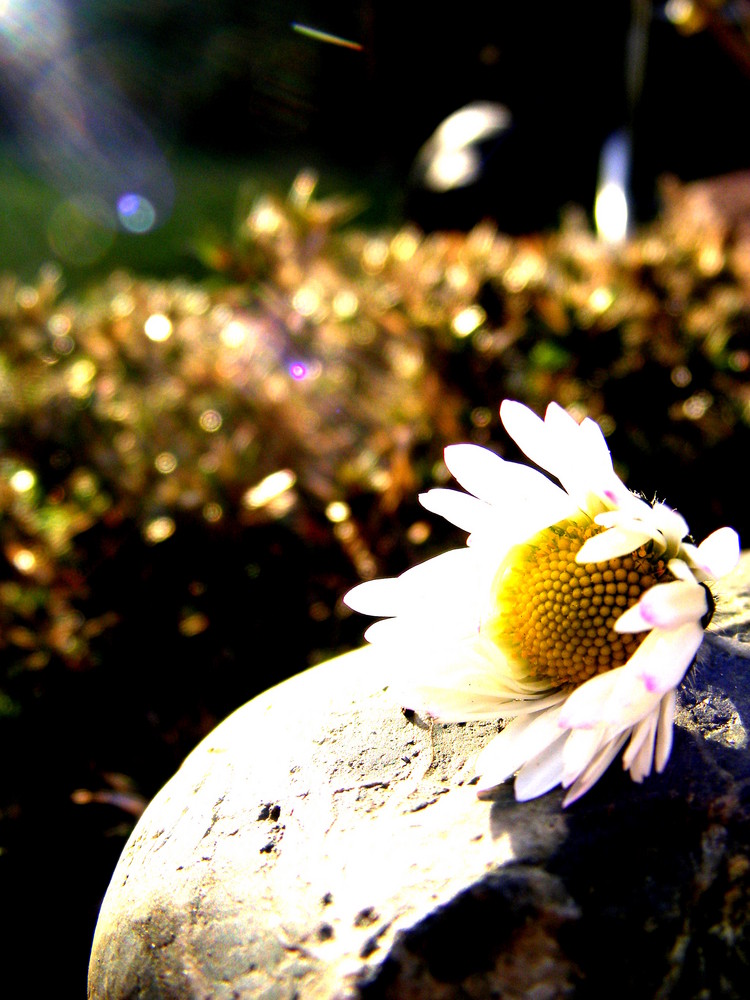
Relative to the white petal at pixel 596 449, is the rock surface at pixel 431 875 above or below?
below

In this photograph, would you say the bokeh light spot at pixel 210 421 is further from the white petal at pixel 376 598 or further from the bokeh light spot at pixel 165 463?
the white petal at pixel 376 598

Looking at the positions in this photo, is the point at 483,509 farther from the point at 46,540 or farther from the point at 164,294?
the point at 164,294

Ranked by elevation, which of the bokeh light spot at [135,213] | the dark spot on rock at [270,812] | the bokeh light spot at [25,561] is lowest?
the dark spot on rock at [270,812]

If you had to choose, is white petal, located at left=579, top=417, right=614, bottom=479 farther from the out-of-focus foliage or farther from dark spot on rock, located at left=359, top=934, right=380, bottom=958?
the out-of-focus foliage

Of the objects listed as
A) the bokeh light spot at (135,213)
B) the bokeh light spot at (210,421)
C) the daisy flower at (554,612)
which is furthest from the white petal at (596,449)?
the bokeh light spot at (135,213)

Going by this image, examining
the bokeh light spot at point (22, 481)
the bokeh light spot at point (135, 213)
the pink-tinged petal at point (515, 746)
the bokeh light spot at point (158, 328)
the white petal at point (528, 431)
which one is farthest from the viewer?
the bokeh light spot at point (135, 213)

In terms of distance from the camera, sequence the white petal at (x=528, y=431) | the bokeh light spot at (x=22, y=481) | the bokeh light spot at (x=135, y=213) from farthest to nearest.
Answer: the bokeh light spot at (x=135, y=213) → the bokeh light spot at (x=22, y=481) → the white petal at (x=528, y=431)

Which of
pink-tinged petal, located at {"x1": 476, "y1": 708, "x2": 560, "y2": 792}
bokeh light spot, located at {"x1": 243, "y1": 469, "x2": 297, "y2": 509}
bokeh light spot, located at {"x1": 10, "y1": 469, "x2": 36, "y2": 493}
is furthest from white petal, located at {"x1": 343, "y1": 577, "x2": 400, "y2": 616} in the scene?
bokeh light spot, located at {"x1": 10, "y1": 469, "x2": 36, "y2": 493}
